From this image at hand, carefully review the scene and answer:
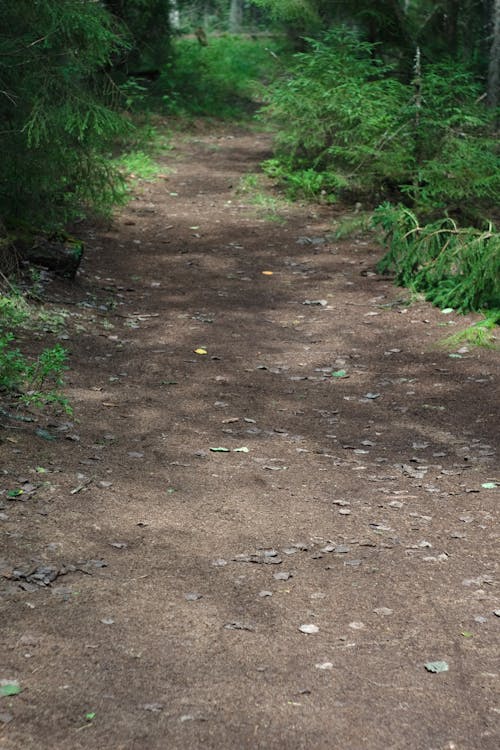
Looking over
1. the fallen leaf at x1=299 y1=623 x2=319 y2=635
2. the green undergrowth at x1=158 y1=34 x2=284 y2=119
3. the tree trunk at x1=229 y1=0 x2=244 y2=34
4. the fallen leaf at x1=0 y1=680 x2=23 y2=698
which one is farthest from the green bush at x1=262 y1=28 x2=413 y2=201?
the tree trunk at x1=229 y1=0 x2=244 y2=34

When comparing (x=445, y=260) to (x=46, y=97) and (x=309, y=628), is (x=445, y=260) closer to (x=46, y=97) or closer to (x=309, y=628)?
(x=46, y=97)

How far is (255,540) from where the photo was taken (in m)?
4.59

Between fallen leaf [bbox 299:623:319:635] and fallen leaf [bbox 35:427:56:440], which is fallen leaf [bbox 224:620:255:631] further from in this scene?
fallen leaf [bbox 35:427:56:440]

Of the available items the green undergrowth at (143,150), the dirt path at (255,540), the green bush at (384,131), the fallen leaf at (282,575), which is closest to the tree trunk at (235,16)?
the green undergrowth at (143,150)

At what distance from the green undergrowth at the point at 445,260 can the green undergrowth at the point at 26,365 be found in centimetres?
423

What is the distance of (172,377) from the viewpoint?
24.4ft

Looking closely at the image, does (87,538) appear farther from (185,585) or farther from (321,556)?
(321,556)

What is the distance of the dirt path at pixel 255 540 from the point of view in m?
3.13

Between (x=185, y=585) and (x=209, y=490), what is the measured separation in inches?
46.5

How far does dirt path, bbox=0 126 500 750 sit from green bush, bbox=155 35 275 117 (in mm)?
10815

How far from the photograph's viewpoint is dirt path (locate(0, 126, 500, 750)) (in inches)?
123

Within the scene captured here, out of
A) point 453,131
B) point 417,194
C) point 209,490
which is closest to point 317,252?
point 417,194

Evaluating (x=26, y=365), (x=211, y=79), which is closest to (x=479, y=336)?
(x=26, y=365)

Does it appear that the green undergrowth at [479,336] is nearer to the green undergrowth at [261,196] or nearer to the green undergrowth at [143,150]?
the green undergrowth at [261,196]
